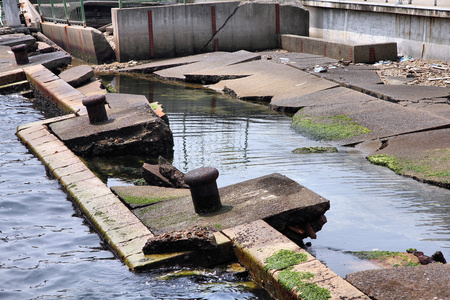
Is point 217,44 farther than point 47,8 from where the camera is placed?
No

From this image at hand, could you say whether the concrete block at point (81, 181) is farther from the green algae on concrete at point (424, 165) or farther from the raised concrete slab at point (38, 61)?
the raised concrete slab at point (38, 61)

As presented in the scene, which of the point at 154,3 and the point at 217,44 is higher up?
the point at 154,3

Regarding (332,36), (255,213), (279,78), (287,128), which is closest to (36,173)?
(255,213)

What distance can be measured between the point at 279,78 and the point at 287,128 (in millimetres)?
3367

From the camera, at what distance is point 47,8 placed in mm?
20875

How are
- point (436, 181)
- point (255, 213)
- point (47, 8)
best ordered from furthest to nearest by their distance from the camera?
point (47, 8), point (436, 181), point (255, 213)

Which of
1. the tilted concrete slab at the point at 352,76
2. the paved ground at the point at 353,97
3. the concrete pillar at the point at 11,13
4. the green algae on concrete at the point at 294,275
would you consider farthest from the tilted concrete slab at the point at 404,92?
the concrete pillar at the point at 11,13

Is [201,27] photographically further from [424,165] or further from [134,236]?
[134,236]

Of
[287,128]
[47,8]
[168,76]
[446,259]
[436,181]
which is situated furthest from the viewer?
[47,8]

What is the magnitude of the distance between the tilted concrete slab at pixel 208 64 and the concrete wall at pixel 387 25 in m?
3.62

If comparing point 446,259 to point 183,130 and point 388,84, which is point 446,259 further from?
point 388,84

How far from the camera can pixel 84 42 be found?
56.4ft

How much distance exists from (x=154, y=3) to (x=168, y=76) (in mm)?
4423

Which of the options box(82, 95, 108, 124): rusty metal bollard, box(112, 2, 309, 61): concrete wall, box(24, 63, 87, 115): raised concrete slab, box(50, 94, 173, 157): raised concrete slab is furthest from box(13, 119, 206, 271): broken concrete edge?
box(112, 2, 309, 61): concrete wall
